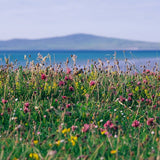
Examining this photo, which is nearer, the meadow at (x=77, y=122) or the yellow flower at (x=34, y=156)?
the yellow flower at (x=34, y=156)

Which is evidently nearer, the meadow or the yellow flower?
the yellow flower

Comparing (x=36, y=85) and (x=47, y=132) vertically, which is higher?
(x=36, y=85)

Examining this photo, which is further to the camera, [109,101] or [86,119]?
[109,101]

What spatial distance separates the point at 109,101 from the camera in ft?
17.8

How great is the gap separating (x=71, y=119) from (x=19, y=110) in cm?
90

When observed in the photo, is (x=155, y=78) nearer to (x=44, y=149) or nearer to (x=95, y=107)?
(x=95, y=107)

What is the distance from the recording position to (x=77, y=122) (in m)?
4.33

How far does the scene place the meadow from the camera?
3172 millimetres

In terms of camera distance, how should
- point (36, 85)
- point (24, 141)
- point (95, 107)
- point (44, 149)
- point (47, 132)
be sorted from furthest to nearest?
point (36, 85)
point (95, 107)
point (47, 132)
point (24, 141)
point (44, 149)

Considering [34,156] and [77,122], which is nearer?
[34,156]

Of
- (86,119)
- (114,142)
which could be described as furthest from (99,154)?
(86,119)

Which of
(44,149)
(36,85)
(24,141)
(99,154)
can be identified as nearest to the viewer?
(99,154)

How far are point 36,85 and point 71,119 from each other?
168 centimetres

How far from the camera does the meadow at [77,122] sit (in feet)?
10.4
